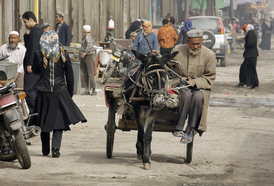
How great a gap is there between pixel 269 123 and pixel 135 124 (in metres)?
4.24

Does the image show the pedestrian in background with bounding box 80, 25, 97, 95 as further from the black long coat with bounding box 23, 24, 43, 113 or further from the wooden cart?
the wooden cart

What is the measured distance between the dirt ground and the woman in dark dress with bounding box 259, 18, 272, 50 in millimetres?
25623

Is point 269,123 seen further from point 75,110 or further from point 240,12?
point 240,12

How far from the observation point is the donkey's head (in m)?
5.48

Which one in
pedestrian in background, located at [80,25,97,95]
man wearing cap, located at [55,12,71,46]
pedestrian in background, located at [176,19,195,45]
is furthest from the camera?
pedestrian in background, located at [176,19,195,45]

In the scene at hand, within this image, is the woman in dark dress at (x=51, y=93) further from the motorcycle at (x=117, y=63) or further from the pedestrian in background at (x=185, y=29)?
the pedestrian in background at (x=185, y=29)

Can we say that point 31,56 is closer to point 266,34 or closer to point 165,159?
point 165,159

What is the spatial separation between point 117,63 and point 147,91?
9994 millimetres

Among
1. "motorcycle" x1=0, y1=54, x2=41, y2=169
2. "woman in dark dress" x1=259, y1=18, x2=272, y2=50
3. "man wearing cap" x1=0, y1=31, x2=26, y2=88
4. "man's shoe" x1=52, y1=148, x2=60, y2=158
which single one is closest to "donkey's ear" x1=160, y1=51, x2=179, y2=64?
"motorcycle" x1=0, y1=54, x2=41, y2=169

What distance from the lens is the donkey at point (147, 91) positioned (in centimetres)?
555

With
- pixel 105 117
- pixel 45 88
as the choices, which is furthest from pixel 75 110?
pixel 105 117

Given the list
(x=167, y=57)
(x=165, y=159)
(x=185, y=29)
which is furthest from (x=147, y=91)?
(x=185, y=29)

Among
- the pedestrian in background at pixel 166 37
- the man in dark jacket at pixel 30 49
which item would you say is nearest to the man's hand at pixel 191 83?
the man in dark jacket at pixel 30 49

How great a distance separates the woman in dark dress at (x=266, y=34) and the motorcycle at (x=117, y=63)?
869 inches
